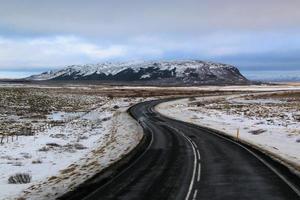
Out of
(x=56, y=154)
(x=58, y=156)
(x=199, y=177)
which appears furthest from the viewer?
(x=56, y=154)

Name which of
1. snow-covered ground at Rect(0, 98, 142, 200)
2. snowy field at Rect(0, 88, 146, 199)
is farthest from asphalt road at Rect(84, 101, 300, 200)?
snowy field at Rect(0, 88, 146, 199)

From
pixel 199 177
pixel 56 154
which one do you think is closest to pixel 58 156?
pixel 56 154

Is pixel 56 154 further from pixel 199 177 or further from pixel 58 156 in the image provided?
pixel 199 177

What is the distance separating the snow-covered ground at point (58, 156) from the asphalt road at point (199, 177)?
1.86 m

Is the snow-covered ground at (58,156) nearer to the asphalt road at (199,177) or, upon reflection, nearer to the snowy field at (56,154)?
the snowy field at (56,154)

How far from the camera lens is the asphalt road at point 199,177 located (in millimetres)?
17594

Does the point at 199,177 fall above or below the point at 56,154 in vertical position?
above

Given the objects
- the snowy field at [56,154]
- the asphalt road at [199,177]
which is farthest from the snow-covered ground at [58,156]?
the asphalt road at [199,177]

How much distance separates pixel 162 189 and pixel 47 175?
673 centimetres

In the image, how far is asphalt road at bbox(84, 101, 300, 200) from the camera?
17.6 meters

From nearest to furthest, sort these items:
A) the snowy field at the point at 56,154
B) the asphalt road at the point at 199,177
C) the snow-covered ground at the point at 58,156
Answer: the asphalt road at the point at 199,177 → the snow-covered ground at the point at 58,156 → the snowy field at the point at 56,154

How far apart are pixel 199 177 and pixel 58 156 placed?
1073 cm

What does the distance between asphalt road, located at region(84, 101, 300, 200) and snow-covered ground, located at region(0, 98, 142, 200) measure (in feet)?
6.09

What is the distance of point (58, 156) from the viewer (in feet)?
94.3
